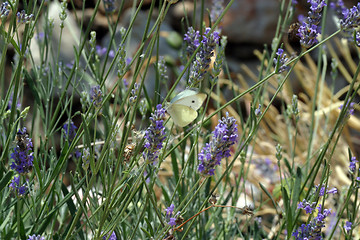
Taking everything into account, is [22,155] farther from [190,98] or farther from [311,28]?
[311,28]

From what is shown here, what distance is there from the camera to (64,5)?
4.52 ft

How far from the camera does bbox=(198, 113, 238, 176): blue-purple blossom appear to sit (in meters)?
0.94

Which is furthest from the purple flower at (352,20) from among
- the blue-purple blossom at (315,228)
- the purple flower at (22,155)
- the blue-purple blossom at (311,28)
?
the purple flower at (22,155)

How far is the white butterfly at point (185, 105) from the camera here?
103 cm

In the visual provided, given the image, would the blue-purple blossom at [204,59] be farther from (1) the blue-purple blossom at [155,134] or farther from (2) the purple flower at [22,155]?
(2) the purple flower at [22,155]

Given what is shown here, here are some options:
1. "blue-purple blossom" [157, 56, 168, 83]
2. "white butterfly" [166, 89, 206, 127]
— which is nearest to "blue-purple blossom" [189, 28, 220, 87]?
"white butterfly" [166, 89, 206, 127]

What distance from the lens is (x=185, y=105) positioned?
1062 millimetres

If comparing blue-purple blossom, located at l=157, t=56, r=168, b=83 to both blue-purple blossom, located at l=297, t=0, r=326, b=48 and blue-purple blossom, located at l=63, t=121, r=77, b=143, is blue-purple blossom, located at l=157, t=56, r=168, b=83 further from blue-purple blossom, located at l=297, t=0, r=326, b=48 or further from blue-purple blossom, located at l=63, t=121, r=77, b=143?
blue-purple blossom, located at l=297, t=0, r=326, b=48

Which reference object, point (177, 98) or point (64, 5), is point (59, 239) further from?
point (64, 5)

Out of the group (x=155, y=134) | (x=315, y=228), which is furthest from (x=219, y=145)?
(x=315, y=228)

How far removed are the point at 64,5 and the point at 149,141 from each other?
63cm

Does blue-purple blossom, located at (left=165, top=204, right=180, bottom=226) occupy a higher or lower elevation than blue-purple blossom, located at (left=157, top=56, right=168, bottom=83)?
lower

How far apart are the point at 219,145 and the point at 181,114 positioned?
0.19m

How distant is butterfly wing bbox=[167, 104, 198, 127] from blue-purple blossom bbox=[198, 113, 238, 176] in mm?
142
